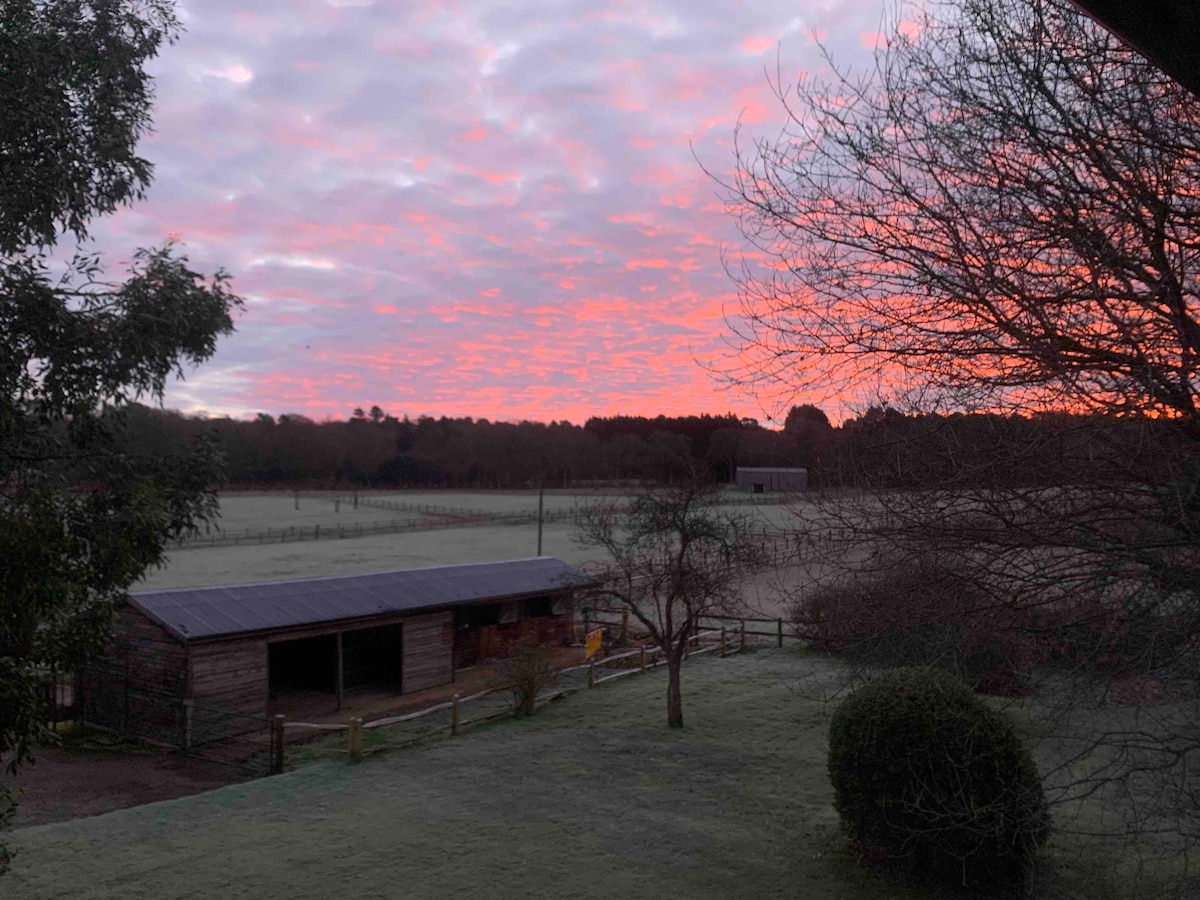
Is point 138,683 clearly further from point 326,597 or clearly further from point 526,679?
point 526,679

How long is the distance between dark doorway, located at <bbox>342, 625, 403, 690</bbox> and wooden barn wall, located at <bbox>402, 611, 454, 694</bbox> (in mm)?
1163

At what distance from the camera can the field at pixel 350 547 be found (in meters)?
47.0

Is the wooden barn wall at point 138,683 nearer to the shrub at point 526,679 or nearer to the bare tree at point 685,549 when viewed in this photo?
the shrub at point 526,679

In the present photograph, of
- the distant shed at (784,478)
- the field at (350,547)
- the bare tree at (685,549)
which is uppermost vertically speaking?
the distant shed at (784,478)

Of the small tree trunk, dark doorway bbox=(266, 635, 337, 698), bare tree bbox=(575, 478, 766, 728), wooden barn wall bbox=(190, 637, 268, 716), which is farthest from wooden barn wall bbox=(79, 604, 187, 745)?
the small tree trunk

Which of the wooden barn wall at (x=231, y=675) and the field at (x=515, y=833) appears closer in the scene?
the field at (x=515, y=833)

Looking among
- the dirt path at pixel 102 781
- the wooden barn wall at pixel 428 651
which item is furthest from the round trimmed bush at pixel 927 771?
the wooden barn wall at pixel 428 651

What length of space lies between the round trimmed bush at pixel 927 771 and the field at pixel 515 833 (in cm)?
52

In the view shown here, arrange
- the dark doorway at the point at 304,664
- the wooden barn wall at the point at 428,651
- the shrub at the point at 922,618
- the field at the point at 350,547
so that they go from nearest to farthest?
the shrub at the point at 922,618 → the wooden barn wall at the point at 428,651 → the dark doorway at the point at 304,664 → the field at the point at 350,547

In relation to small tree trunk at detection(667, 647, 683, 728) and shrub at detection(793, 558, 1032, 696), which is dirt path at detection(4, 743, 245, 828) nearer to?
small tree trunk at detection(667, 647, 683, 728)

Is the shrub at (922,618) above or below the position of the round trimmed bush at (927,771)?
above

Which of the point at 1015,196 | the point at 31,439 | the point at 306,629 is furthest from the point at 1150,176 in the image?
the point at 306,629

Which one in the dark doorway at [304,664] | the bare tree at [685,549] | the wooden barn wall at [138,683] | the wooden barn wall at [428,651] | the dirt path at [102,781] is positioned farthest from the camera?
the dark doorway at [304,664]

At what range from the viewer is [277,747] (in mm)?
14727
